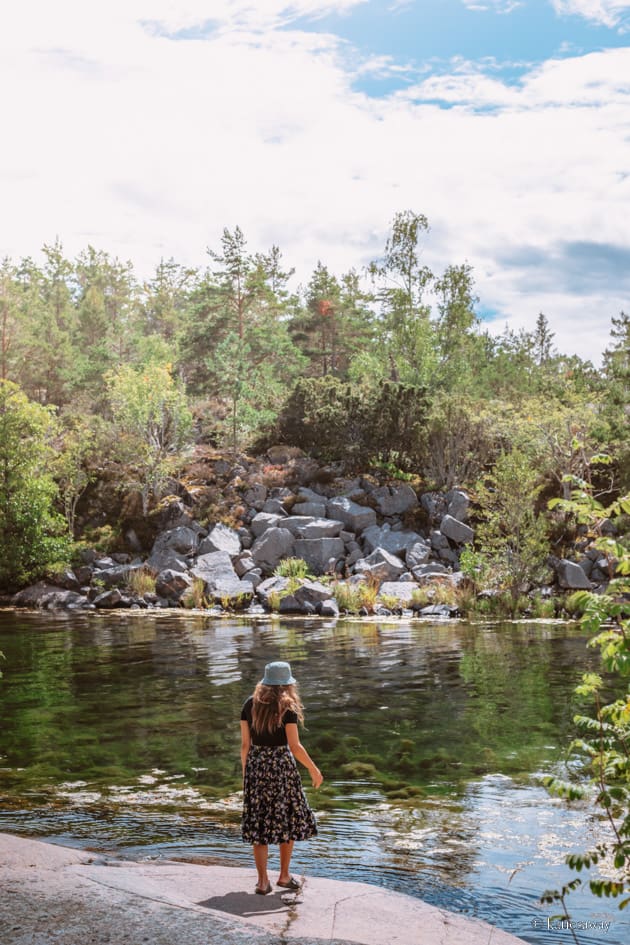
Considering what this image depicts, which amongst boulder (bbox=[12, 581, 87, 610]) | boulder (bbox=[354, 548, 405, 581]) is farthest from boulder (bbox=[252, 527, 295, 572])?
boulder (bbox=[12, 581, 87, 610])

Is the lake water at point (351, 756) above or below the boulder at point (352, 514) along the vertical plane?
below

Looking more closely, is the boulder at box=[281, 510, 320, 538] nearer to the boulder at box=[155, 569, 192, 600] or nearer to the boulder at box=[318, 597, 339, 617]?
the boulder at box=[155, 569, 192, 600]

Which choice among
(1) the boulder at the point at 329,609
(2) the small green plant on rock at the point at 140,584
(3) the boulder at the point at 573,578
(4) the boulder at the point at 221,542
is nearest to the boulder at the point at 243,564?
(4) the boulder at the point at 221,542

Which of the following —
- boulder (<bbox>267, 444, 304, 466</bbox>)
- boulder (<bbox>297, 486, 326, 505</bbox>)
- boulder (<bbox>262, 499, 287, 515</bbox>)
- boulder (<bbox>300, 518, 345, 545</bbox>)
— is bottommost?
boulder (<bbox>300, 518, 345, 545</bbox>)

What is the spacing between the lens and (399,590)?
26.7 metres

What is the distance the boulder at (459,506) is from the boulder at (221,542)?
7.84 m

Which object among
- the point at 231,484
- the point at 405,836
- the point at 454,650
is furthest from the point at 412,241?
the point at 405,836

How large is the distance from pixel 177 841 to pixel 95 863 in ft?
3.52

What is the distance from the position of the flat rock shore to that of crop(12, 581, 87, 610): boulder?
22593 mm

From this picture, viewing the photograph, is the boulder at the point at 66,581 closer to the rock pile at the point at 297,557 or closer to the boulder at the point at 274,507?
the rock pile at the point at 297,557

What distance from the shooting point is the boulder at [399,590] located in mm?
26188

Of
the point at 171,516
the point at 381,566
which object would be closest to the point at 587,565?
the point at 381,566

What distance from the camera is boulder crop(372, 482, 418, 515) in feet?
106

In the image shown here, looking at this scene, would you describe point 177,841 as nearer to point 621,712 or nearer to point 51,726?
point 621,712
